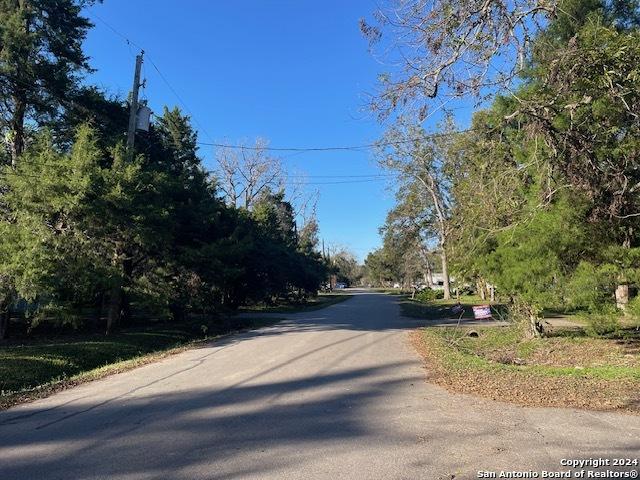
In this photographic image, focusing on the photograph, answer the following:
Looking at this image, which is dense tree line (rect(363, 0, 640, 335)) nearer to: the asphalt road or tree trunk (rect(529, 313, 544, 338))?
tree trunk (rect(529, 313, 544, 338))

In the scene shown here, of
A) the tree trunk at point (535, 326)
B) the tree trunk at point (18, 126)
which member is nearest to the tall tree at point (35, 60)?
the tree trunk at point (18, 126)

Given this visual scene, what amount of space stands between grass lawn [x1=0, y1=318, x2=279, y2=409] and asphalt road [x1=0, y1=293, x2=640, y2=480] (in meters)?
1.36

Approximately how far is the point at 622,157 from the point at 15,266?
14.9 m

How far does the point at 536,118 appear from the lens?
27.3 ft

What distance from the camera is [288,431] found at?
6.54 m

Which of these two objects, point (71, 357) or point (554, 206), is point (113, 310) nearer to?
point (71, 357)

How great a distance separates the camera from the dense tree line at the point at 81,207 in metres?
15.4

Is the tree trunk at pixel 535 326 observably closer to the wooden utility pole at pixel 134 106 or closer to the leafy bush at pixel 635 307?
the leafy bush at pixel 635 307

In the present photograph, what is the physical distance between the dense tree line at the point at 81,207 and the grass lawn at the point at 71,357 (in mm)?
1001

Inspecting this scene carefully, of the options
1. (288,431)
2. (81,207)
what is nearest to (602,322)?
(288,431)

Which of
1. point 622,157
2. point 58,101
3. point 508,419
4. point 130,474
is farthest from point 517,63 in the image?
point 58,101

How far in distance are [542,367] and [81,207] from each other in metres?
13.4

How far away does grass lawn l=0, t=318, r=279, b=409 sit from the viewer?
1109 cm

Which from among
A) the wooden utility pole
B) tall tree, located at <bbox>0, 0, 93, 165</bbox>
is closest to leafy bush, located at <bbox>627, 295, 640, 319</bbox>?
the wooden utility pole
